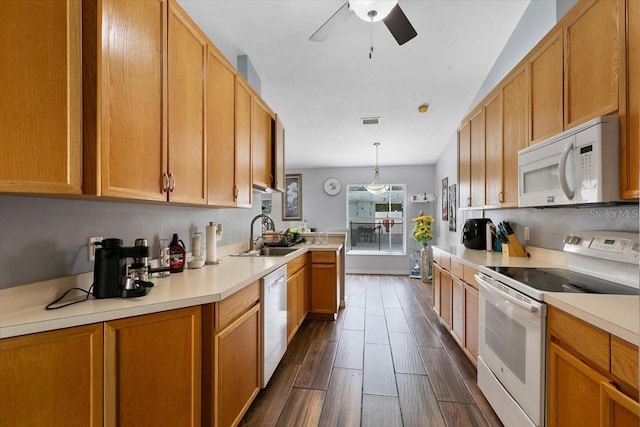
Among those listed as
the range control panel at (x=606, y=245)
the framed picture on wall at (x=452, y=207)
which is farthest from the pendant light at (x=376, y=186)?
the range control panel at (x=606, y=245)

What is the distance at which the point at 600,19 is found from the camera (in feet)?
4.53

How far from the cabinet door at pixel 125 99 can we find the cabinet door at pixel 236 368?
81 cm

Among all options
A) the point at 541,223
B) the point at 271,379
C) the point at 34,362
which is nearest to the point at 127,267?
the point at 34,362

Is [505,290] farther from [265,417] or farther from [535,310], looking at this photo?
[265,417]

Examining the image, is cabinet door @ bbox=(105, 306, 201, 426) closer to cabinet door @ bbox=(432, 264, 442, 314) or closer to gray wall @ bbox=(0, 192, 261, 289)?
gray wall @ bbox=(0, 192, 261, 289)

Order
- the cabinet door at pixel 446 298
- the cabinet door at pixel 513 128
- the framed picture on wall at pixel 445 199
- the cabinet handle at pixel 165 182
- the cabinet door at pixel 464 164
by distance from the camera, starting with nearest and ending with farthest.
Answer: the cabinet handle at pixel 165 182 → the cabinet door at pixel 513 128 → the cabinet door at pixel 446 298 → the cabinet door at pixel 464 164 → the framed picture on wall at pixel 445 199

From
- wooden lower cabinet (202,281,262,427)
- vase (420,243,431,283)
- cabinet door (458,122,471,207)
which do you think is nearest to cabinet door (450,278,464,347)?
cabinet door (458,122,471,207)

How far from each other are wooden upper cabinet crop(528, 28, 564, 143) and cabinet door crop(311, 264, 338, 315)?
2.31 metres

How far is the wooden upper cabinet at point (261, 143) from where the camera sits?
250 centimetres

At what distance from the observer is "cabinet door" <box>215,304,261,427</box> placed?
53.1 inches

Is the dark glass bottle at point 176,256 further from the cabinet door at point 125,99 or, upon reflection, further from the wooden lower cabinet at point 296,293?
the wooden lower cabinet at point 296,293

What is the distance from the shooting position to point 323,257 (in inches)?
132

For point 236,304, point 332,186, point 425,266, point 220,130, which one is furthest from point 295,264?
point 332,186

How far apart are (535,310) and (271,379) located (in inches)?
70.6
